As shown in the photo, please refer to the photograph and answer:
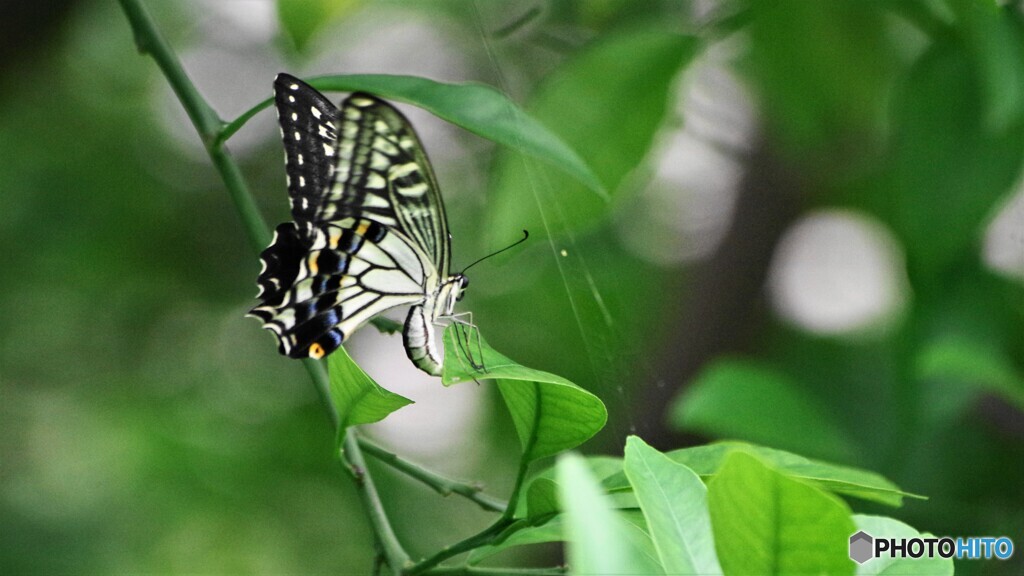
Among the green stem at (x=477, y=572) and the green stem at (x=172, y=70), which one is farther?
the green stem at (x=172, y=70)

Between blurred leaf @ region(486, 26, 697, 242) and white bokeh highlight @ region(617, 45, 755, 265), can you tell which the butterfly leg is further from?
white bokeh highlight @ region(617, 45, 755, 265)

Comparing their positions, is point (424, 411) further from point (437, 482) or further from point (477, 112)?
point (477, 112)

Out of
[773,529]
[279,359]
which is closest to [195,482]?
[279,359]

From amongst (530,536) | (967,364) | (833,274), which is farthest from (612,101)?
(833,274)

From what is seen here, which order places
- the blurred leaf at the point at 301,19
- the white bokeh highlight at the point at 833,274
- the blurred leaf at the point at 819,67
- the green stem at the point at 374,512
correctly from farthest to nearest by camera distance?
the white bokeh highlight at the point at 833,274, the blurred leaf at the point at 819,67, the blurred leaf at the point at 301,19, the green stem at the point at 374,512

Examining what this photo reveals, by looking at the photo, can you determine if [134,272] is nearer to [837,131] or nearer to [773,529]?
[837,131]

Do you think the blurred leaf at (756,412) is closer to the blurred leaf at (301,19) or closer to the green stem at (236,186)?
the green stem at (236,186)

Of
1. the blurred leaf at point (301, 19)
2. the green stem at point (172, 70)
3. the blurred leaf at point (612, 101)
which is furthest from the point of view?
the blurred leaf at point (301, 19)

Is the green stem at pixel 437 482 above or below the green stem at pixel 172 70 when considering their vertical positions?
below

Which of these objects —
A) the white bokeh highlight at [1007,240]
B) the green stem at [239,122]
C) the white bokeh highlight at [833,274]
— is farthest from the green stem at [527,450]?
the white bokeh highlight at [833,274]

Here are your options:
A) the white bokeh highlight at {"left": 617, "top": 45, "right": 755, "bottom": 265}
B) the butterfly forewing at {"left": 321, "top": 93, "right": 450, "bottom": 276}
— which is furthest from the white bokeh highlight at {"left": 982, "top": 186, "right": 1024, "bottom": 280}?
the butterfly forewing at {"left": 321, "top": 93, "right": 450, "bottom": 276}
